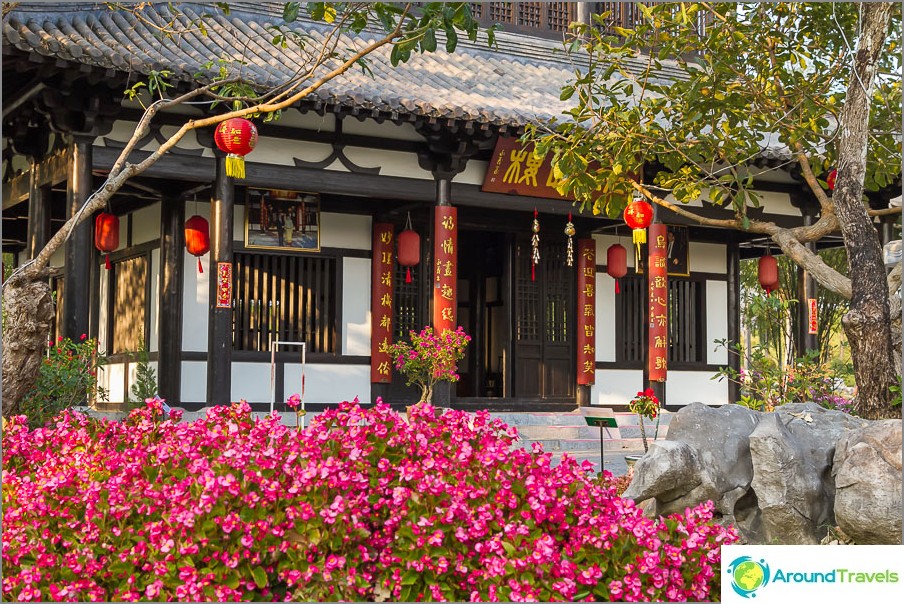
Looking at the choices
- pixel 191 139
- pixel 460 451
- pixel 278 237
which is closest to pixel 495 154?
pixel 278 237

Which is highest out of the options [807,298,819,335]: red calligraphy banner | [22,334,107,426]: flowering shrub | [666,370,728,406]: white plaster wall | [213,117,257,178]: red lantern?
[213,117,257,178]: red lantern

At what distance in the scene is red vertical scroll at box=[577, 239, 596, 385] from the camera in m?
13.2

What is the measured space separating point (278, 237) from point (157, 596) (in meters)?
8.13

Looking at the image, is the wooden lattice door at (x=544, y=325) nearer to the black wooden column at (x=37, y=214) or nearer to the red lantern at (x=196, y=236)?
the red lantern at (x=196, y=236)

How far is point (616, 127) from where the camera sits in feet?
27.8

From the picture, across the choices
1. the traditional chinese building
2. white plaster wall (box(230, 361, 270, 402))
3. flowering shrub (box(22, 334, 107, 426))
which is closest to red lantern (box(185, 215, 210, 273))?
the traditional chinese building

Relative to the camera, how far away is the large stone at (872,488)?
4688 millimetres

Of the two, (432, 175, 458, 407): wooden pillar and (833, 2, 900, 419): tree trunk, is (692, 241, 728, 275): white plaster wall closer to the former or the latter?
(432, 175, 458, 407): wooden pillar

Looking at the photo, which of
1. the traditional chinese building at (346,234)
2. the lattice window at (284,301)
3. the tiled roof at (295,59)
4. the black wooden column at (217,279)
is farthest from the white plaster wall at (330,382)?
the tiled roof at (295,59)

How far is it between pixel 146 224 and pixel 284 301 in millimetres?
1899

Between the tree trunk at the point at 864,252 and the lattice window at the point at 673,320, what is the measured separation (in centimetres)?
675

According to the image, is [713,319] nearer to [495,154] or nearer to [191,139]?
[495,154]

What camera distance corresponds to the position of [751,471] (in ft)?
18.1

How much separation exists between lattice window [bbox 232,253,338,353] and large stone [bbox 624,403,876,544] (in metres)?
6.51
